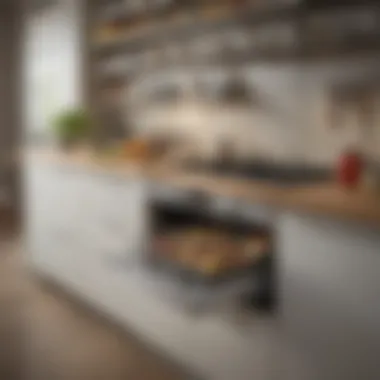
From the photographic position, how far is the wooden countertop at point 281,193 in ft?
5.56

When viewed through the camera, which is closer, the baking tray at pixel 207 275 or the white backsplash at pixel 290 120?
the baking tray at pixel 207 275

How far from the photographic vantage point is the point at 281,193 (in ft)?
6.40

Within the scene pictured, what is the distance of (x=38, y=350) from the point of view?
8.96 feet

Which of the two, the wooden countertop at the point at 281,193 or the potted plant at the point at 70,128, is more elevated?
the potted plant at the point at 70,128

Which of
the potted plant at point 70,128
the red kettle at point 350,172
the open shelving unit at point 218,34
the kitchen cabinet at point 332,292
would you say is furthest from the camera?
the potted plant at point 70,128

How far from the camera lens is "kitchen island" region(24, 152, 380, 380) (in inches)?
67.2

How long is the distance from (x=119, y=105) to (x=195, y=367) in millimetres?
2098

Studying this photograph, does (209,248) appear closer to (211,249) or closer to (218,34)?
(211,249)

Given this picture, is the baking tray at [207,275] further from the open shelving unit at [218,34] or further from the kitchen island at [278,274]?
the open shelving unit at [218,34]

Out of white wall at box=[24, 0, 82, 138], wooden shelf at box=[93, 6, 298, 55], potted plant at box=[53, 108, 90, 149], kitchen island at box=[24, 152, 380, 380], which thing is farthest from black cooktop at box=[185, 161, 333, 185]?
white wall at box=[24, 0, 82, 138]

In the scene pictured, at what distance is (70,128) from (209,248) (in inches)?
71.6

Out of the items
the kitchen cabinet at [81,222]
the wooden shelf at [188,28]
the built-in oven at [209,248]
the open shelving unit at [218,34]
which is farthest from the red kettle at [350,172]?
the kitchen cabinet at [81,222]

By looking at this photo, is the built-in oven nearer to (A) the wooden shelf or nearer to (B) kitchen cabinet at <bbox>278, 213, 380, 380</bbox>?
(B) kitchen cabinet at <bbox>278, 213, 380, 380</bbox>

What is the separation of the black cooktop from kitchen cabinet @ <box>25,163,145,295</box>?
0.36m
